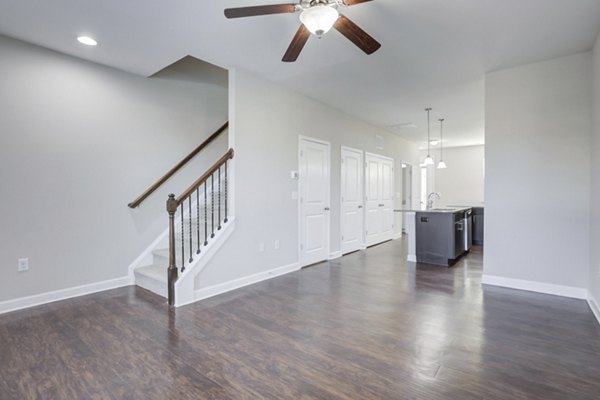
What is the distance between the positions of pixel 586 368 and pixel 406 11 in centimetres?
289

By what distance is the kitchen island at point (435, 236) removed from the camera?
482cm

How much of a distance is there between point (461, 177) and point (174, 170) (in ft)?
28.3

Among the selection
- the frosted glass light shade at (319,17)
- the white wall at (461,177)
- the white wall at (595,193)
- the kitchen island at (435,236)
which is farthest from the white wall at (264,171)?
the white wall at (461,177)

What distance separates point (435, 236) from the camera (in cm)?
495

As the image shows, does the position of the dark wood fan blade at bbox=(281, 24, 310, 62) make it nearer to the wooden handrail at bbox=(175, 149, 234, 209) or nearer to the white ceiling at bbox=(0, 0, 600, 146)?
the white ceiling at bbox=(0, 0, 600, 146)

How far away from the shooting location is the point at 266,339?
2.39 meters

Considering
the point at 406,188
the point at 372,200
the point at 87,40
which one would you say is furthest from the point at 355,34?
the point at 406,188

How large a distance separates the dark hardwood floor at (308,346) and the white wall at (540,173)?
1.31ft

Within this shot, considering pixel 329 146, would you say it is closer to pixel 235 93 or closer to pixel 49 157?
pixel 235 93

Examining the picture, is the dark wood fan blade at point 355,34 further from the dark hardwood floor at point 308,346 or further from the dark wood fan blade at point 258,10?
the dark hardwood floor at point 308,346

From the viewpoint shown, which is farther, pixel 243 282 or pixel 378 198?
pixel 378 198

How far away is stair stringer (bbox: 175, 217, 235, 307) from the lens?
312cm

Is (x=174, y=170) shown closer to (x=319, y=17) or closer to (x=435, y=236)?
(x=319, y=17)

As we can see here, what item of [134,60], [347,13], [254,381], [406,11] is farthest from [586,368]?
[134,60]
